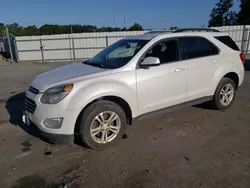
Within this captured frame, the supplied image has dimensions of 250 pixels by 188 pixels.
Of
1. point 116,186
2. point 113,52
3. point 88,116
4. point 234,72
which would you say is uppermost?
point 113,52

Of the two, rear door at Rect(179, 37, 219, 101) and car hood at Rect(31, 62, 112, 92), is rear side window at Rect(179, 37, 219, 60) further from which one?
car hood at Rect(31, 62, 112, 92)

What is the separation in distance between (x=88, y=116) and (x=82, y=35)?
49.2ft

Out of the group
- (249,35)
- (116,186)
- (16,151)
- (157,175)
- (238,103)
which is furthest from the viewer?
(249,35)

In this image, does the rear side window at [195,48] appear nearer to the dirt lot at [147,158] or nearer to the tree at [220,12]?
the dirt lot at [147,158]

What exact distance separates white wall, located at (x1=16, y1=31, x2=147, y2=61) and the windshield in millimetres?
12831

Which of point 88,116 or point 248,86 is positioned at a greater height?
point 88,116

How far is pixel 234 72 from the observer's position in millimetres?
4496

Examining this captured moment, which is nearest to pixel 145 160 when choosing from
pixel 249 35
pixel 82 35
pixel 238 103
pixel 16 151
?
pixel 16 151

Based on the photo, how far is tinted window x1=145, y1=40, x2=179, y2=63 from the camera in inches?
144

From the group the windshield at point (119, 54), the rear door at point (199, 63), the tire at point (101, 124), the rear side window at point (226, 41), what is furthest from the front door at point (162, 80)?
the rear side window at point (226, 41)

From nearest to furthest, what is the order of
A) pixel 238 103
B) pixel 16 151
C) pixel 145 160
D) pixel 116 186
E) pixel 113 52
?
pixel 116 186
pixel 145 160
pixel 16 151
pixel 113 52
pixel 238 103

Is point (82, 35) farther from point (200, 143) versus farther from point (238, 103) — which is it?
point (200, 143)

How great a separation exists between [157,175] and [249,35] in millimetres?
17525

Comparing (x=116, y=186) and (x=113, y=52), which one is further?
(x=113, y=52)
